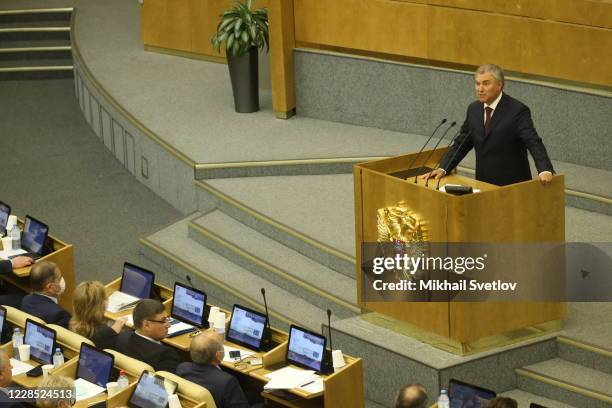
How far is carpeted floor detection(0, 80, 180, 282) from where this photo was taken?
9.88 m

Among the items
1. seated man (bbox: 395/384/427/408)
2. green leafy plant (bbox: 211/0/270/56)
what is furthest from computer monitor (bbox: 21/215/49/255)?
seated man (bbox: 395/384/427/408)

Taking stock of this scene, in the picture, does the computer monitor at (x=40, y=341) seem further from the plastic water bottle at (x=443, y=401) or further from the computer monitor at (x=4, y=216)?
the plastic water bottle at (x=443, y=401)

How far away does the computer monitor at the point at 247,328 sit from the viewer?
22.5ft

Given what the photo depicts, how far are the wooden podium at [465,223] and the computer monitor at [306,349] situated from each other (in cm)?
71

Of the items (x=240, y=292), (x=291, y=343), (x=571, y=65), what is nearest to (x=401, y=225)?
(x=291, y=343)

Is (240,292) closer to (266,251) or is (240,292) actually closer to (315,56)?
(266,251)

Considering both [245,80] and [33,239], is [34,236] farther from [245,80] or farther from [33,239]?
[245,80]

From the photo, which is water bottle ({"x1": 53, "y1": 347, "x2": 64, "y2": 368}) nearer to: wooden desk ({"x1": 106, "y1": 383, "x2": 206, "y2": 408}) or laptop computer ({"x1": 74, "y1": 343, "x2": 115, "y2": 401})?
laptop computer ({"x1": 74, "y1": 343, "x2": 115, "y2": 401})

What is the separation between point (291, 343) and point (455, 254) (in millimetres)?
1048

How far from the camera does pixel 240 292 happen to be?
841cm

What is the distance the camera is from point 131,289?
7.70 meters

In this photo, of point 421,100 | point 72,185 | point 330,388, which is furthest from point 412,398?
point 72,185

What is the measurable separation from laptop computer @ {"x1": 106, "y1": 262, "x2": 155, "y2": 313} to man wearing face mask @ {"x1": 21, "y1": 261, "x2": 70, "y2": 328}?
1.22 ft

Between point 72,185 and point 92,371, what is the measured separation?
4985 mm
